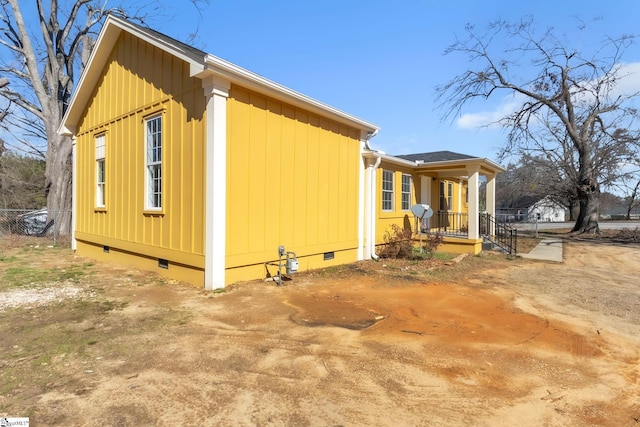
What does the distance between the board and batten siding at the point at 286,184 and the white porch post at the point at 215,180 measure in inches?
6.5

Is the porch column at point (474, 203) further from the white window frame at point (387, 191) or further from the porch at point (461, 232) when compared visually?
the white window frame at point (387, 191)

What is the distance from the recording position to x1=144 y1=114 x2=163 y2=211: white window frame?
25.8 ft

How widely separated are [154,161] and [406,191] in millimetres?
8936

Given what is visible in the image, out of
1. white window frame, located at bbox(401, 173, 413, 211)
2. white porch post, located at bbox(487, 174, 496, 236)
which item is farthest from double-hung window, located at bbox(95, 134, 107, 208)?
white porch post, located at bbox(487, 174, 496, 236)

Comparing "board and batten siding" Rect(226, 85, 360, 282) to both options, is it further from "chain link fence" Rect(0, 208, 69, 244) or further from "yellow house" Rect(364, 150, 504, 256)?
"chain link fence" Rect(0, 208, 69, 244)

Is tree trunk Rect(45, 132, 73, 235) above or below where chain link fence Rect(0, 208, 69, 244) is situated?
above

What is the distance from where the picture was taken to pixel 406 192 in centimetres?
1359

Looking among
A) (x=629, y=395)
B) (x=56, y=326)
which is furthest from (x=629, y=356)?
(x=56, y=326)

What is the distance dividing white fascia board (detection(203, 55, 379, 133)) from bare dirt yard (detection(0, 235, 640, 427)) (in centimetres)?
372

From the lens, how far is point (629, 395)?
9.67 feet

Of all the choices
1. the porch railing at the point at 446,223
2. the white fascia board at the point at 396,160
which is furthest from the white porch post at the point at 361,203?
the porch railing at the point at 446,223

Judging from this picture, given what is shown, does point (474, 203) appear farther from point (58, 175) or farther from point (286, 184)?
point (58, 175)

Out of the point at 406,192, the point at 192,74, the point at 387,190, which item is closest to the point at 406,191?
the point at 406,192

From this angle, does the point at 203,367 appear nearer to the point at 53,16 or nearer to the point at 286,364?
the point at 286,364
